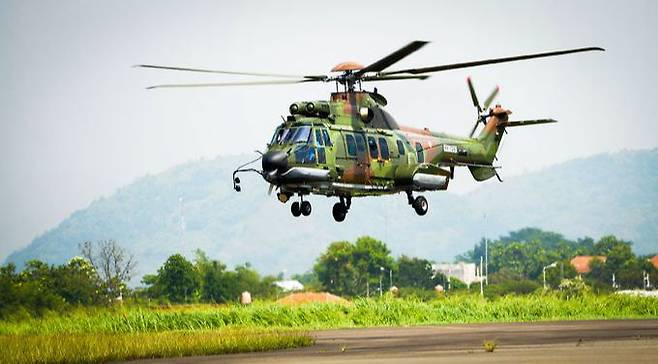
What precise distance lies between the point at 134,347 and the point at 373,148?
1268cm

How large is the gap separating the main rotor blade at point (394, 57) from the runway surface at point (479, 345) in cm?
1086

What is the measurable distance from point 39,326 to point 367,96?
28355mm

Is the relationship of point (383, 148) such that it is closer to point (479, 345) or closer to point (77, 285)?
point (479, 345)

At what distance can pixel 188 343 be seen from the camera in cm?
4941

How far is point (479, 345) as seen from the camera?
48.4 metres

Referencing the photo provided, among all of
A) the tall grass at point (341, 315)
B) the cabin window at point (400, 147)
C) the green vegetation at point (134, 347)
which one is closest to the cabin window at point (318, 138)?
the cabin window at point (400, 147)

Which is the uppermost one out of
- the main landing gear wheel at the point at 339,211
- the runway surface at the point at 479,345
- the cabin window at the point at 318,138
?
the cabin window at the point at 318,138

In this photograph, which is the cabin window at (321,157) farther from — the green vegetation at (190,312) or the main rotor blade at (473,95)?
the main rotor blade at (473,95)

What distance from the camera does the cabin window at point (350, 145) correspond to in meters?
49.0

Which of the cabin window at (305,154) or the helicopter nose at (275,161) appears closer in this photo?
the helicopter nose at (275,161)

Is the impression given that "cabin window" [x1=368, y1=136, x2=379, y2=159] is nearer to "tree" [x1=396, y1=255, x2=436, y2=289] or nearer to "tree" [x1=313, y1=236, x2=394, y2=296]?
"tree" [x1=396, y1=255, x2=436, y2=289]

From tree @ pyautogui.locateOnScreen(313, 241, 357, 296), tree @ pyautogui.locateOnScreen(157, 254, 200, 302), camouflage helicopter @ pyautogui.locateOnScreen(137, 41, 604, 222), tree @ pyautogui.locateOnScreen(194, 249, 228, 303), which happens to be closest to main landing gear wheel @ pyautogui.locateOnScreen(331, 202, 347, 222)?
camouflage helicopter @ pyautogui.locateOnScreen(137, 41, 604, 222)

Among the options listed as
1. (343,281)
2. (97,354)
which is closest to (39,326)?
(97,354)

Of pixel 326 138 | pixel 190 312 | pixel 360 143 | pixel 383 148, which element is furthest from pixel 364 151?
pixel 190 312
